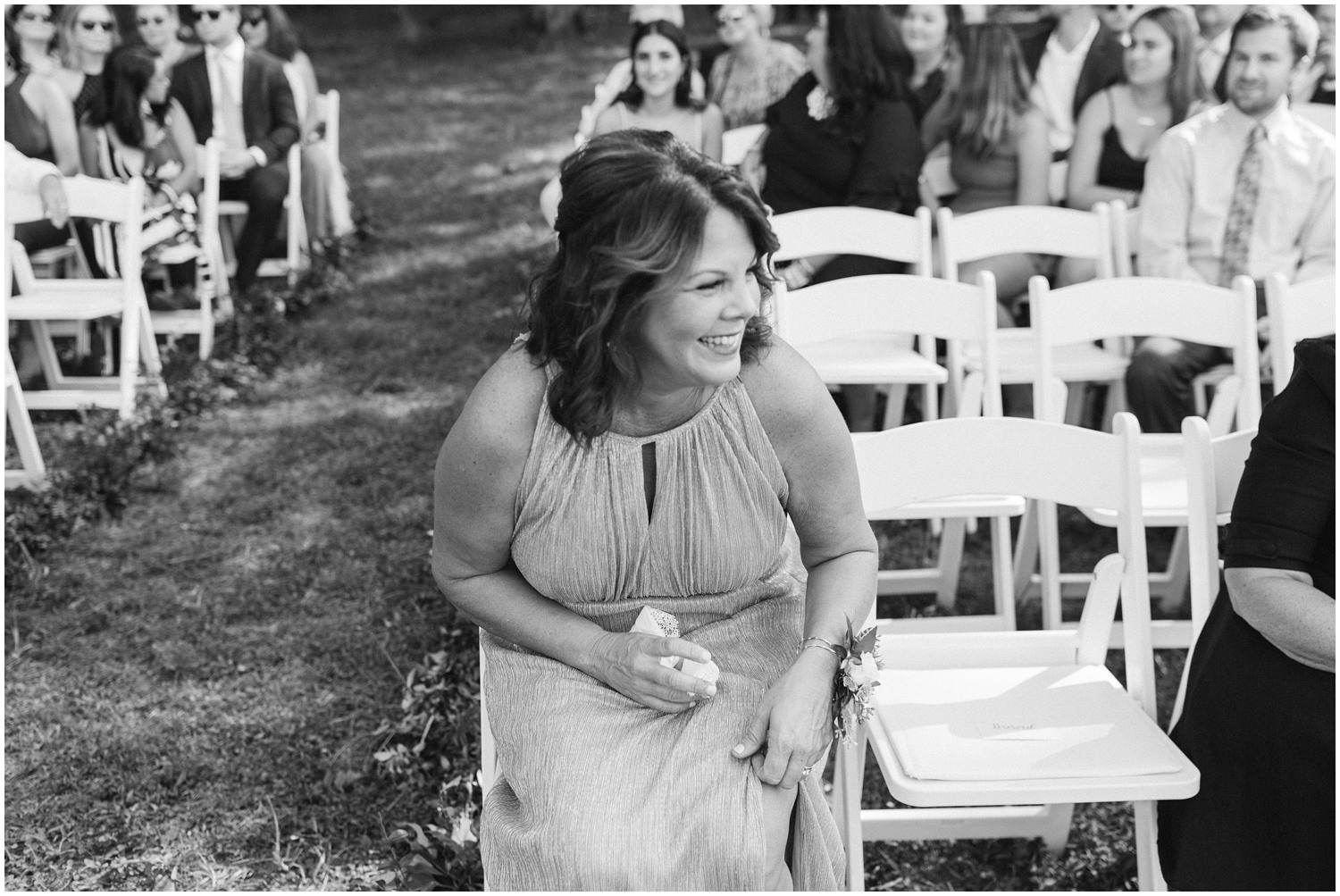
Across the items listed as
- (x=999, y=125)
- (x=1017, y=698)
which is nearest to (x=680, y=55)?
(x=999, y=125)

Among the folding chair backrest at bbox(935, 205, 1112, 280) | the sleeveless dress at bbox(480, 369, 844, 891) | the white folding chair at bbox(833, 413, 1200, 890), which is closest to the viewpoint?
the sleeveless dress at bbox(480, 369, 844, 891)

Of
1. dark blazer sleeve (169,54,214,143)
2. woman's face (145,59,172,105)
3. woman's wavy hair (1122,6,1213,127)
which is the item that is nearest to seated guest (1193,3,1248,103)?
woman's wavy hair (1122,6,1213,127)

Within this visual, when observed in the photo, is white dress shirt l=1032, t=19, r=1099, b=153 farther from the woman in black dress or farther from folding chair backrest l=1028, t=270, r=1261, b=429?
the woman in black dress

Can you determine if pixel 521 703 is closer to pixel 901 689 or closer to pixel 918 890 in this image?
pixel 901 689

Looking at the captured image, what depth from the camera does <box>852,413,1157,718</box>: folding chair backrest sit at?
2721 mm

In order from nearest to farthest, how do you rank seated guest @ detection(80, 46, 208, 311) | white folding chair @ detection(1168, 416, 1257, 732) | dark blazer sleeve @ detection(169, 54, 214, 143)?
white folding chair @ detection(1168, 416, 1257, 732) → seated guest @ detection(80, 46, 208, 311) → dark blazer sleeve @ detection(169, 54, 214, 143)

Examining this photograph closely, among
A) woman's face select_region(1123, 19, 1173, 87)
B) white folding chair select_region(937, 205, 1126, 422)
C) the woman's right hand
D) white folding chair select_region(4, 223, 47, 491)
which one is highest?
woman's face select_region(1123, 19, 1173, 87)

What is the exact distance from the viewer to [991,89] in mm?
5590

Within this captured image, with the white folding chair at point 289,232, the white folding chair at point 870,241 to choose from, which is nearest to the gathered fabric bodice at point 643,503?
the white folding chair at point 870,241

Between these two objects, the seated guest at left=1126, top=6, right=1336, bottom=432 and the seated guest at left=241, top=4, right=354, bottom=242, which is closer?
the seated guest at left=1126, top=6, right=1336, bottom=432

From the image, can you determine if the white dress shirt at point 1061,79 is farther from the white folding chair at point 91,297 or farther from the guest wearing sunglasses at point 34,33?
the guest wearing sunglasses at point 34,33

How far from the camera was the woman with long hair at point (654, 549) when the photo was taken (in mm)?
2104

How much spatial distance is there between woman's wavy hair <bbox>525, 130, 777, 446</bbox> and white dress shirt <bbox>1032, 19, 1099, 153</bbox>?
489cm

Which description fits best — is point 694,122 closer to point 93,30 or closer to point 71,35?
point 93,30
